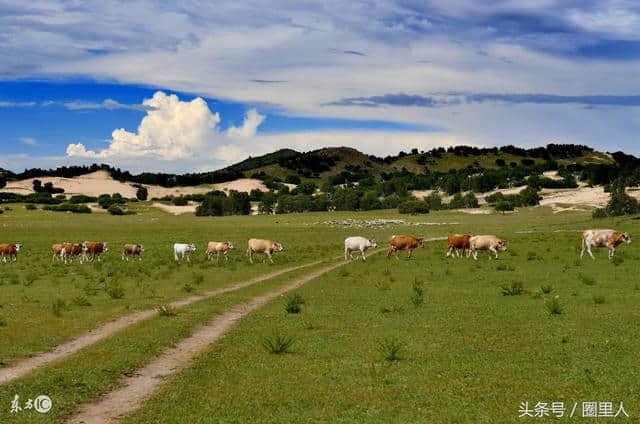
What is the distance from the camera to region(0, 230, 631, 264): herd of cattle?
43.0m

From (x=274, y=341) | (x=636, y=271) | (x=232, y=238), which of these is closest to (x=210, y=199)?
(x=232, y=238)

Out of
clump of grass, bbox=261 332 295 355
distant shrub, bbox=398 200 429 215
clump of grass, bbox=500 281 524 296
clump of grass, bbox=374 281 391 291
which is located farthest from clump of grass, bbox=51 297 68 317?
distant shrub, bbox=398 200 429 215

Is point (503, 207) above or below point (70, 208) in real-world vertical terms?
below

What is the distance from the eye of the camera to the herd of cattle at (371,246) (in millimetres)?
43031

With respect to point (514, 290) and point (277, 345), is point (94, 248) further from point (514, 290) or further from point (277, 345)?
point (277, 345)

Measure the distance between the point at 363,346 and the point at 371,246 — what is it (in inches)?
1429

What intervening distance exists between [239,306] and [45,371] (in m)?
11.3

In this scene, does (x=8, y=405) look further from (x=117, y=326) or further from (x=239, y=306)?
(x=239, y=306)

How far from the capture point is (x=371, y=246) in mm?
52594

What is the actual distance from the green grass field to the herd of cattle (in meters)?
5.87

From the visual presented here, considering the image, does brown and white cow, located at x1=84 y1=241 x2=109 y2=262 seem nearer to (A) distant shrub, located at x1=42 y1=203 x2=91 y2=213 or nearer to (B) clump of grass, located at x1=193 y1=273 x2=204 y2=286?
(B) clump of grass, located at x1=193 y1=273 x2=204 y2=286

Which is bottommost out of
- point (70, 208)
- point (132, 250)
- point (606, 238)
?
point (132, 250)

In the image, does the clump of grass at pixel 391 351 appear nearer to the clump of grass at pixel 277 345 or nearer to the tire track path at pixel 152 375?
the clump of grass at pixel 277 345

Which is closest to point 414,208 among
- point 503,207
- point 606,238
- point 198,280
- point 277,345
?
point 503,207
